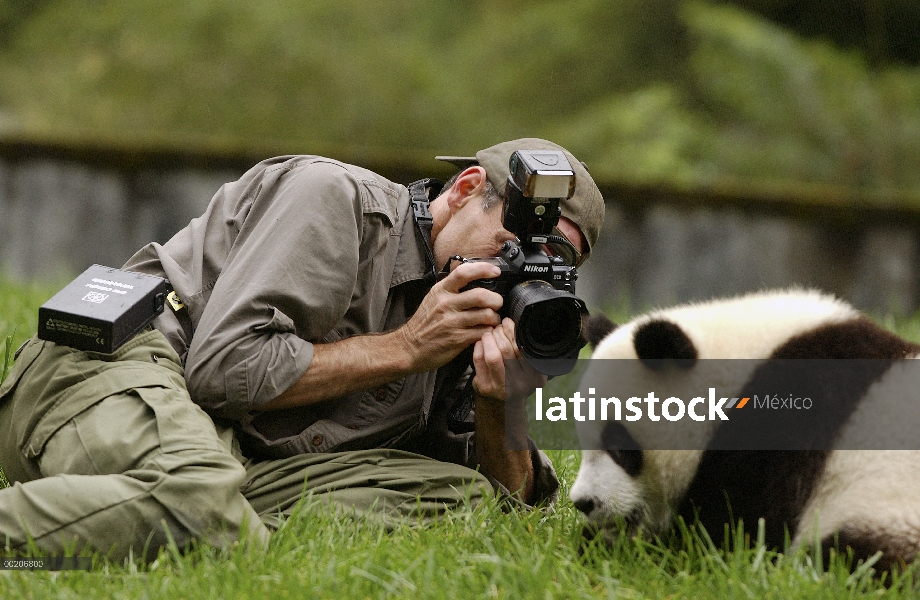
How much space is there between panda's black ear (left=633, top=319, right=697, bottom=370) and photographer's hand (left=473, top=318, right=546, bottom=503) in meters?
0.34

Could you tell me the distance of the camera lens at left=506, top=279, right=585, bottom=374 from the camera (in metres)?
2.76

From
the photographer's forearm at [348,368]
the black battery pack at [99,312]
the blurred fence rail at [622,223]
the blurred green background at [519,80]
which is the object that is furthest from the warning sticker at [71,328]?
the blurred green background at [519,80]

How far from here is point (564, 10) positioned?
1320cm

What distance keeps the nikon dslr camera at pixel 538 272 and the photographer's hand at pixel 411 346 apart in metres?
0.06

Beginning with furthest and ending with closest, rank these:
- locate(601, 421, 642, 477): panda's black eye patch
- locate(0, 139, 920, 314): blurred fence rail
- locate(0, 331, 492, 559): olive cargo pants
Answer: locate(0, 139, 920, 314): blurred fence rail < locate(601, 421, 642, 477): panda's black eye patch < locate(0, 331, 492, 559): olive cargo pants

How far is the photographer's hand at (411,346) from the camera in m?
2.89

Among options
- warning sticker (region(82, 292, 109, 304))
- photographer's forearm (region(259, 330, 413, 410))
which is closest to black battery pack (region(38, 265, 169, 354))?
warning sticker (region(82, 292, 109, 304))

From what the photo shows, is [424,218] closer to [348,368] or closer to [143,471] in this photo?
[348,368]

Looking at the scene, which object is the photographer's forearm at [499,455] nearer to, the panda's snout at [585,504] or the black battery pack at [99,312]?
the panda's snout at [585,504]

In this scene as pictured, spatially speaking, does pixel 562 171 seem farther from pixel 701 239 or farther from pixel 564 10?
pixel 564 10

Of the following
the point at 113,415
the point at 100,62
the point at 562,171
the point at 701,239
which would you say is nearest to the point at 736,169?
the point at 701,239

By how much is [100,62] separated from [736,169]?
7742 millimetres

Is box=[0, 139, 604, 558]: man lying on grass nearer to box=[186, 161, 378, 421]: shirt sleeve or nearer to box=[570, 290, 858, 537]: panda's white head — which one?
box=[186, 161, 378, 421]: shirt sleeve

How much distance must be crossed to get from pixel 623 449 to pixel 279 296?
1075mm
